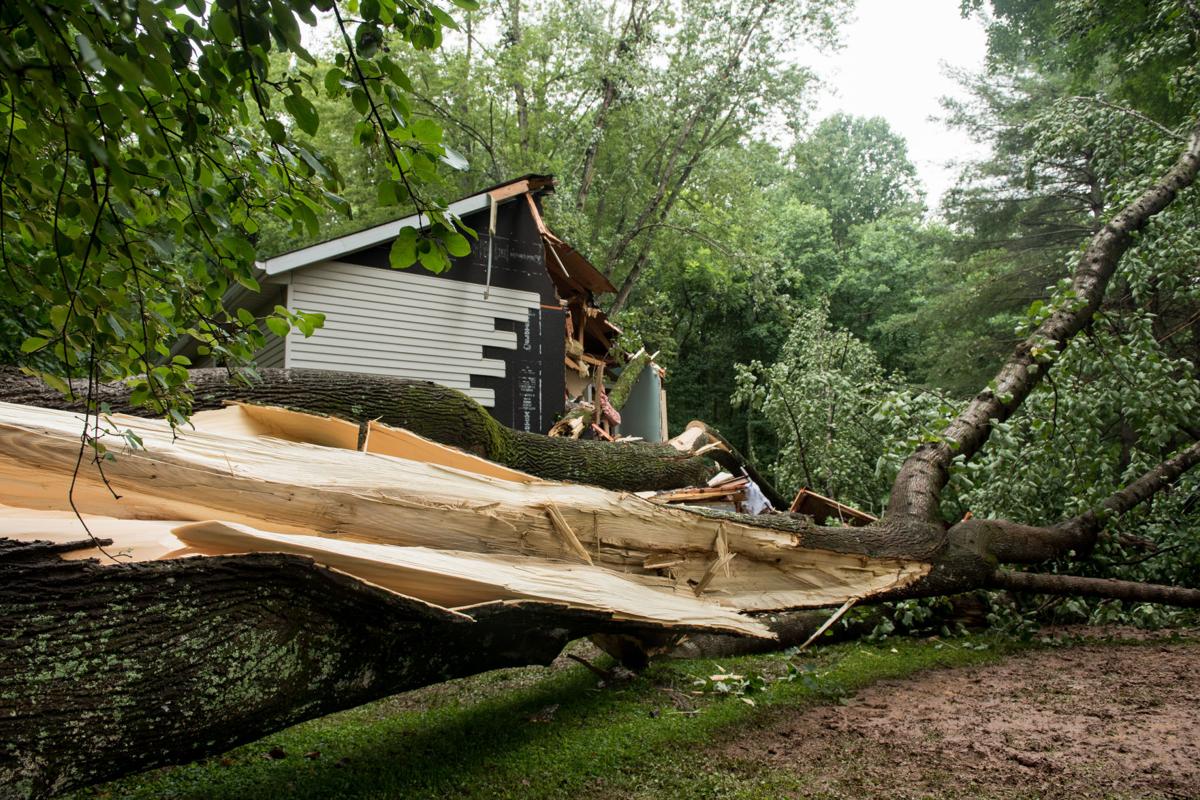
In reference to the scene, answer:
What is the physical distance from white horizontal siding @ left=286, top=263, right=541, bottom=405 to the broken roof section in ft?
0.99

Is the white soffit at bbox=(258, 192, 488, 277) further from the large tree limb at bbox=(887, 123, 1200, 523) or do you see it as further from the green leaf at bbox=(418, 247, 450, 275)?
the green leaf at bbox=(418, 247, 450, 275)

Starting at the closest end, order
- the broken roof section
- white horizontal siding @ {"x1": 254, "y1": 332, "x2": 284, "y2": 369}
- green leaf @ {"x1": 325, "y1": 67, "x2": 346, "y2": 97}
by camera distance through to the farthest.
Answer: green leaf @ {"x1": 325, "y1": 67, "x2": 346, "y2": 97} < the broken roof section < white horizontal siding @ {"x1": 254, "y1": 332, "x2": 284, "y2": 369}

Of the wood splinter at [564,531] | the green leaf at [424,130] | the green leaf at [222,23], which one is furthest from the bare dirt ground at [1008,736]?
the green leaf at [222,23]

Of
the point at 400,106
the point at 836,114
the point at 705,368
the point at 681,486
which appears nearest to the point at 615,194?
the point at 705,368

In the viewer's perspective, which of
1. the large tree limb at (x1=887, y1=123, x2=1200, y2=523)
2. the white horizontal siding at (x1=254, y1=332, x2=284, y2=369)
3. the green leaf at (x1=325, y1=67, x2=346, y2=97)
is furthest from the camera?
the white horizontal siding at (x1=254, y1=332, x2=284, y2=369)

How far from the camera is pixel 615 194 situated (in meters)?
19.8

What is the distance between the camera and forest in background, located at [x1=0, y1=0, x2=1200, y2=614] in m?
5.87

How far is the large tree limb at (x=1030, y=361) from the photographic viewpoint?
5.19m

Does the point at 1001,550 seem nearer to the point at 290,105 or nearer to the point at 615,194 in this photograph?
the point at 290,105

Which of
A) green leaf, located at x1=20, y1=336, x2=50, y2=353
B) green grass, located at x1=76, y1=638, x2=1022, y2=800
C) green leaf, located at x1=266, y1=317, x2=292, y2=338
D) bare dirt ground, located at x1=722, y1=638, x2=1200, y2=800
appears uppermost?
green leaf, located at x1=266, y1=317, x2=292, y2=338

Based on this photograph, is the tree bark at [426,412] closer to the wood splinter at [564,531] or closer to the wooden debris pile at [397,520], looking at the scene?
the wooden debris pile at [397,520]

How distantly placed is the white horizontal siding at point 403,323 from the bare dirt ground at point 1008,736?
265 inches

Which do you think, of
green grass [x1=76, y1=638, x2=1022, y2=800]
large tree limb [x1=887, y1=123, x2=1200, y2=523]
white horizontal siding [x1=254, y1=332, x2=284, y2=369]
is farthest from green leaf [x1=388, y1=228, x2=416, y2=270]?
white horizontal siding [x1=254, y1=332, x2=284, y2=369]

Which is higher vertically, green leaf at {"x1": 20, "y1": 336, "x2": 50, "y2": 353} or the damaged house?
the damaged house
